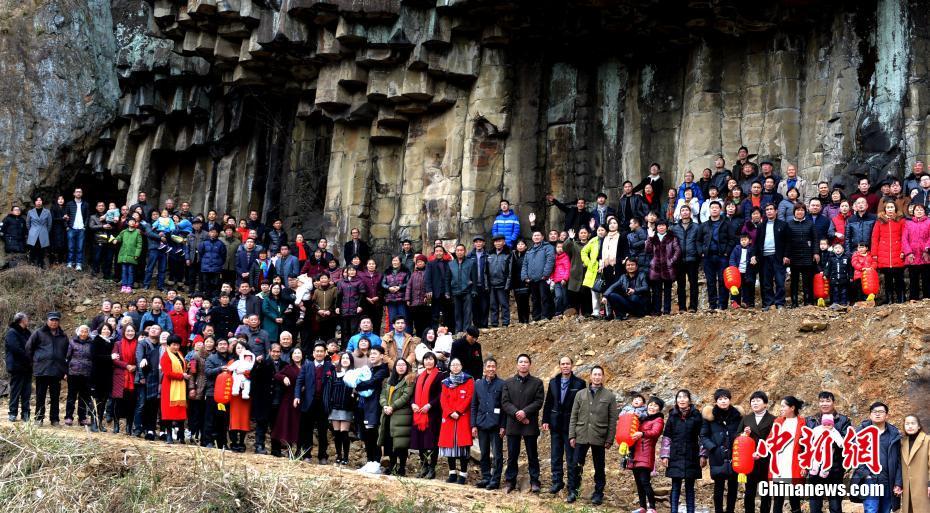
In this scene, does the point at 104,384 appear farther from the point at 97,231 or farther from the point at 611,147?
the point at 611,147

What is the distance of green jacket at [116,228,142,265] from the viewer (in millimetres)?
29094

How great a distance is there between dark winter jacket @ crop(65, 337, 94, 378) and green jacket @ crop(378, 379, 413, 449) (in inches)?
188

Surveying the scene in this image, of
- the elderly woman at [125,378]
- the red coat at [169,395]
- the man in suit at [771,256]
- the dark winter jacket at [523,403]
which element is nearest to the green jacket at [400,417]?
the dark winter jacket at [523,403]

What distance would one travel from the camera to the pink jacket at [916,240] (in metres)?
19.8

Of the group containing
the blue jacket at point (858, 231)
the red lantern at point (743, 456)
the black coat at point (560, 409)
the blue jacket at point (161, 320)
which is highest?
the blue jacket at point (858, 231)

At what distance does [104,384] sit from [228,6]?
12684mm

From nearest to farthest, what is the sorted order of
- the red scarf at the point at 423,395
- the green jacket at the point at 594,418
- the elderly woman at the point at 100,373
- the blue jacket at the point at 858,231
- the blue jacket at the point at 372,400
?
the green jacket at the point at 594,418
the red scarf at the point at 423,395
the blue jacket at the point at 372,400
the elderly woman at the point at 100,373
the blue jacket at the point at 858,231

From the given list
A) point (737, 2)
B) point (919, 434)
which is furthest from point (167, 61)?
point (919, 434)

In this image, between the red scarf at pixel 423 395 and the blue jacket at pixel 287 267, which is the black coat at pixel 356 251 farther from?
the red scarf at pixel 423 395

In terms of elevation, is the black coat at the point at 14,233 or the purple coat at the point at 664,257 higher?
the black coat at the point at 14,233

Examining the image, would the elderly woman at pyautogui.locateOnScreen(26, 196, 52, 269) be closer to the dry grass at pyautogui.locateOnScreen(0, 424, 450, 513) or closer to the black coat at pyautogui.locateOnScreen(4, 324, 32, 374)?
the black coat at pyautogui.locateOnScreen(4, 324, 32, 374)

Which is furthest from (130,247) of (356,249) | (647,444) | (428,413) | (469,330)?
(647,444)

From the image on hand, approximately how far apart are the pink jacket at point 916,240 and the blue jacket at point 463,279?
7.68m

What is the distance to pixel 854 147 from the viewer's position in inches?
963
